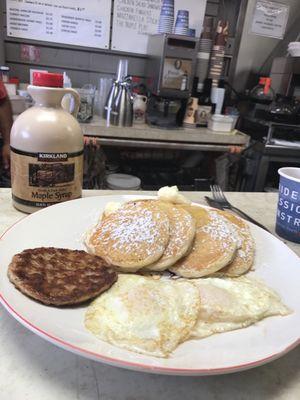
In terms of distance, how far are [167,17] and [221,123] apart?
896mm

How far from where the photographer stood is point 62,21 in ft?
9.05

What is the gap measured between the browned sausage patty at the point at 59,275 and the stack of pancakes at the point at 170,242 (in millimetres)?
52

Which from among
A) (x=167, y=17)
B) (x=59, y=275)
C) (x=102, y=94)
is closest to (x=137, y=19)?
(x=167, y=17)

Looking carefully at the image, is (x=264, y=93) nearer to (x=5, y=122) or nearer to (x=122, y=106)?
(x=122, y=106)

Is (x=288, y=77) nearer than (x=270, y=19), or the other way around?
(x=288, y=77)

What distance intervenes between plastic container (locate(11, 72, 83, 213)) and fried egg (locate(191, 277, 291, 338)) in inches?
17.9

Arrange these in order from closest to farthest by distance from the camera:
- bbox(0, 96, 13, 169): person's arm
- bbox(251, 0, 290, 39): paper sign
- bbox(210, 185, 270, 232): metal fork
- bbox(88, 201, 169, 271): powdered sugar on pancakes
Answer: bbox(88, 201, 169, 271): powdered sugar on pancakes
bbox(210, 185, 270, 232): metal fork
bbox(0, 96, 13, 169): person's arm
bbox(251, 0, 290, 39): paper sign

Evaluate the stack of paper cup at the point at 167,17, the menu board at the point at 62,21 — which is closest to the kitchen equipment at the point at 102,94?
the menu board at the point at 62,21

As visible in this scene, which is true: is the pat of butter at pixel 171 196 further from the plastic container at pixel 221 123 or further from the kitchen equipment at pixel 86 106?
the plastic container at pixel 221 123

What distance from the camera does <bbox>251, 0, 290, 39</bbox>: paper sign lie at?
3.05 meters

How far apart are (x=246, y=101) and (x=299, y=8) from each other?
0.98 meters

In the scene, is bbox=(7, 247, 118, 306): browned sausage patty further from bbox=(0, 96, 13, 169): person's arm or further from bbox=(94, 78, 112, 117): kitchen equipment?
bbox=(94, 78, 112, 117): kitchen equipment

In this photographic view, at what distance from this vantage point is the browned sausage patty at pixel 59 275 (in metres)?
0.55

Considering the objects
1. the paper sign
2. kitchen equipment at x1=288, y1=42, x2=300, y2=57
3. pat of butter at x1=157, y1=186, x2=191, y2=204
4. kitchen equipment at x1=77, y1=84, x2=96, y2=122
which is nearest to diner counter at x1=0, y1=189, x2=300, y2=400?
pat of butter at x1=157, y1=186, x2=191, y2=204
